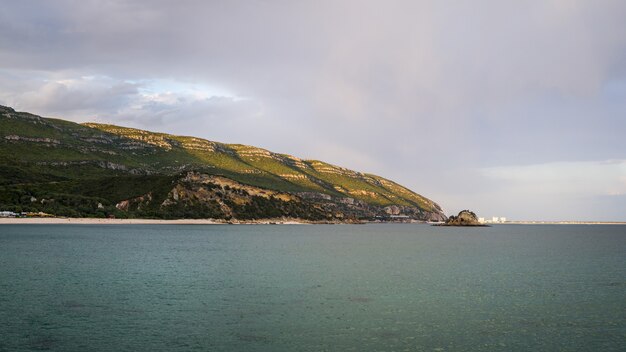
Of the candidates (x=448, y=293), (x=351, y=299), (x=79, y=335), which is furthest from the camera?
(x=448, y=293)

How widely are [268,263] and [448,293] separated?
144ft

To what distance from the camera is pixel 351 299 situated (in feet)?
194

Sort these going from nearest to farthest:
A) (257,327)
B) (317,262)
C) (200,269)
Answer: (257,327) → (200,269) → (317,262)

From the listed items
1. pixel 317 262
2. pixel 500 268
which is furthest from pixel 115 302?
pixel 500 268

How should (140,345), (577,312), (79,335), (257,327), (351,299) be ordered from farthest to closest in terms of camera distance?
1. (351,299)
2. (577,312)
3. (257,327)
4. (79,335)
5. (140,345)

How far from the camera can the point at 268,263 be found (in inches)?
3952

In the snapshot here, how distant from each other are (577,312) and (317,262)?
58328 mm

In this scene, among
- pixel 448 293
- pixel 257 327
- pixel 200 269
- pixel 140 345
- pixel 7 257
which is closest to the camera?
pixel 140 345

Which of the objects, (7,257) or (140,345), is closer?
(140,345)

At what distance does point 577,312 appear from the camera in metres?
52.7

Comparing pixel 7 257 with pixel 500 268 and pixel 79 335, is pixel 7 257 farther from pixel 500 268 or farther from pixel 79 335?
pixel 500 268

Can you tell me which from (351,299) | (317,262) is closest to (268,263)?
(317,262)

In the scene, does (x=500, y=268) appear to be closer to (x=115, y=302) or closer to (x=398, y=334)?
(x=398, y=334)

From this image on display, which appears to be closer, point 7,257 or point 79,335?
point 79,335
